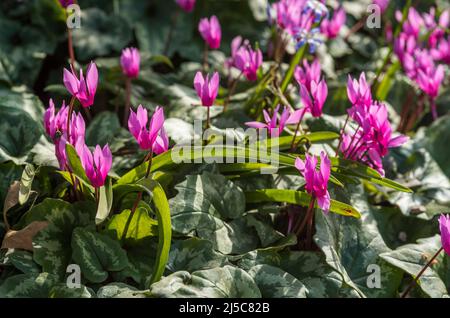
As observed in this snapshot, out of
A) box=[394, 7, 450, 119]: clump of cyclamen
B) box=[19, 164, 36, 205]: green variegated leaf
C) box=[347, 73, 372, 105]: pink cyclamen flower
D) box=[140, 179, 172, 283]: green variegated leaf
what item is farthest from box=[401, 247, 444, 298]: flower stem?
box=[19, 164, 36, 205]: green variegated leaf

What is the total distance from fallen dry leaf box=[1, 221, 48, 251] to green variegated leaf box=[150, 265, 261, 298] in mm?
450

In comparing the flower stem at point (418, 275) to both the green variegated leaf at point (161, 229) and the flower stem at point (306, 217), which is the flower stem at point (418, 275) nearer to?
the flower stem at point (306, 217)

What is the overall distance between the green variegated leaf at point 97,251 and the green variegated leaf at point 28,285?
0.11m

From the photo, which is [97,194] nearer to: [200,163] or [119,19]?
[200,163]

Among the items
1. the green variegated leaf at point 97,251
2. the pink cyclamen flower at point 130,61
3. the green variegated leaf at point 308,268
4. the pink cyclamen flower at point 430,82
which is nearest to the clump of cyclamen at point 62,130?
the green variegated leaf at point 97,251

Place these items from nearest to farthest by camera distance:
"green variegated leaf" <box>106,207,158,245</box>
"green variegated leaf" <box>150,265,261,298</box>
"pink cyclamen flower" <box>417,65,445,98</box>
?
"green variegated leaf" <box>150,265,261,298</box> < "green variegated leaf" <box>106,207,158,245</box> < "pink cyclamen flower" <box>417,65,445,98</box>

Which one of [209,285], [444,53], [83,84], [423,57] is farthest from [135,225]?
[444,53]

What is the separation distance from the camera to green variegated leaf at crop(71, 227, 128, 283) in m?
1.96

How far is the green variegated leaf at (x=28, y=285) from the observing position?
187 cm

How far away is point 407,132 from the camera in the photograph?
126 inches

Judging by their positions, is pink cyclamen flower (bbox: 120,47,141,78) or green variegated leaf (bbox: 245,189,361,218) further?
pink cyclamen flower (bbox: 120,47,141,78)

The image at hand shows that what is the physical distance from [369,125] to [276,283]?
55 cm

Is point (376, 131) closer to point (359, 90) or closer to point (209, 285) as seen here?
point (359, 90)

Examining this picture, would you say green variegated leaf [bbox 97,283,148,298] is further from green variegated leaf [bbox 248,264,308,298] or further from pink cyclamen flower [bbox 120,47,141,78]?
pink cyclamen flower [bbox 120,47,141,78]
